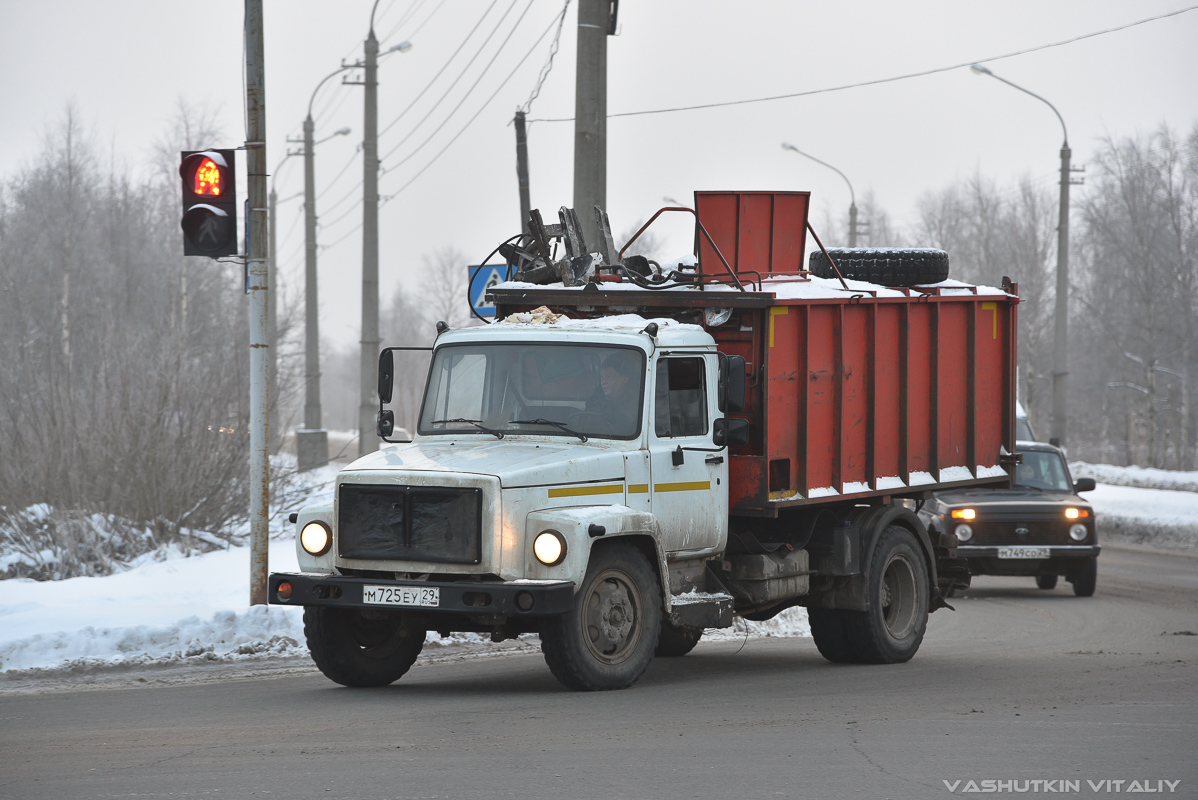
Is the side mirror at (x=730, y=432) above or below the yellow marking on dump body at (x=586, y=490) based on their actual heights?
above

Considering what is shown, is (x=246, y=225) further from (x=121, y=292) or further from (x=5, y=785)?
(x=121, y=292)

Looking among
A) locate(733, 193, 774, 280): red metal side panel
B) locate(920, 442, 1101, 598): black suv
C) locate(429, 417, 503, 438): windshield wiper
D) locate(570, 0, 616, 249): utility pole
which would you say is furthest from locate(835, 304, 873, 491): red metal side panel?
locate(920, 442, 1101, 598): black suv

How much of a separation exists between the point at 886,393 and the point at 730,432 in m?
2.02

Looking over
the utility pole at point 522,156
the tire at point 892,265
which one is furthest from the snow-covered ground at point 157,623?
the utility pole at point 522,156

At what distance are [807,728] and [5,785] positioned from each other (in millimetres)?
3915

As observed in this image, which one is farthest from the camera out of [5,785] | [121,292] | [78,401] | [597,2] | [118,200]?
[118,200]

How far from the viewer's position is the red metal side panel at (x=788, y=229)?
10.9 metres

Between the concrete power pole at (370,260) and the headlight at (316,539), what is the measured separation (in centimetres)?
1305

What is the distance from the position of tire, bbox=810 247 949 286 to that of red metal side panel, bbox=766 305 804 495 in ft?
6.38

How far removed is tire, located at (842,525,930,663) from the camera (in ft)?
35.0

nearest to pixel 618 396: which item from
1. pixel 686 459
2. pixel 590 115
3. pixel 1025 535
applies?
pixel 686 459

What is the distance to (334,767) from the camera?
6191mm

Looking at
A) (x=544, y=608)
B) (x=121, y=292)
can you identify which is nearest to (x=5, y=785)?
(x=544, y=608)

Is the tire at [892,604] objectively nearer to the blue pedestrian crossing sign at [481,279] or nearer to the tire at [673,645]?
the tire at [673,645]
